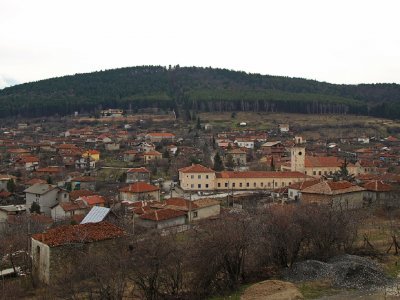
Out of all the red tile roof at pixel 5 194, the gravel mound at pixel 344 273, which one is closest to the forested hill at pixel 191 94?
the red tile roof at pixel 5 194

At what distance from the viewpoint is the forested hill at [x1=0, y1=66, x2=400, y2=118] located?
12012 centimetres

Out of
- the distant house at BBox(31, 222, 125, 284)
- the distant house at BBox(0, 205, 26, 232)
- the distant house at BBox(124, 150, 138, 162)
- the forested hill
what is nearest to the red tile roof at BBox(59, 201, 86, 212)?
the distant house at BBox(0, 205, 26, 232)

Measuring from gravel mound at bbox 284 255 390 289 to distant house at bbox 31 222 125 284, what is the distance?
802 cm

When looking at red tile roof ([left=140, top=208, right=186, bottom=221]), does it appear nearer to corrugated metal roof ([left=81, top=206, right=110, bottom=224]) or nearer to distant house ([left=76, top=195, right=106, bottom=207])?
corrugated metal roof ([left=81, top=206, right=110, bottom=224])

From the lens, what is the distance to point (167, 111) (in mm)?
118062

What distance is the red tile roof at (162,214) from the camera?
1234 inches

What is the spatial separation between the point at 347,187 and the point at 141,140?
50211 mm

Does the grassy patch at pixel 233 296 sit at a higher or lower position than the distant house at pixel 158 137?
lower

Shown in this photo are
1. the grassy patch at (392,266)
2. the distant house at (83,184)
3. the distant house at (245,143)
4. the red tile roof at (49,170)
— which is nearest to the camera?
the grassy patch at (392,266)

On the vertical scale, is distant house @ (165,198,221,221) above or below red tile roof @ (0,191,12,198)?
above

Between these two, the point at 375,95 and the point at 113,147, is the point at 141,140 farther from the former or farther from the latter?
the point at 375,95

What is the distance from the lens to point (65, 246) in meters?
20.6

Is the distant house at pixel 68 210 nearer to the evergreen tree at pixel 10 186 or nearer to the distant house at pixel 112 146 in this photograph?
the evergreen tree at pixel 10 186

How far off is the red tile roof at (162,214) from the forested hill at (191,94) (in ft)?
283
